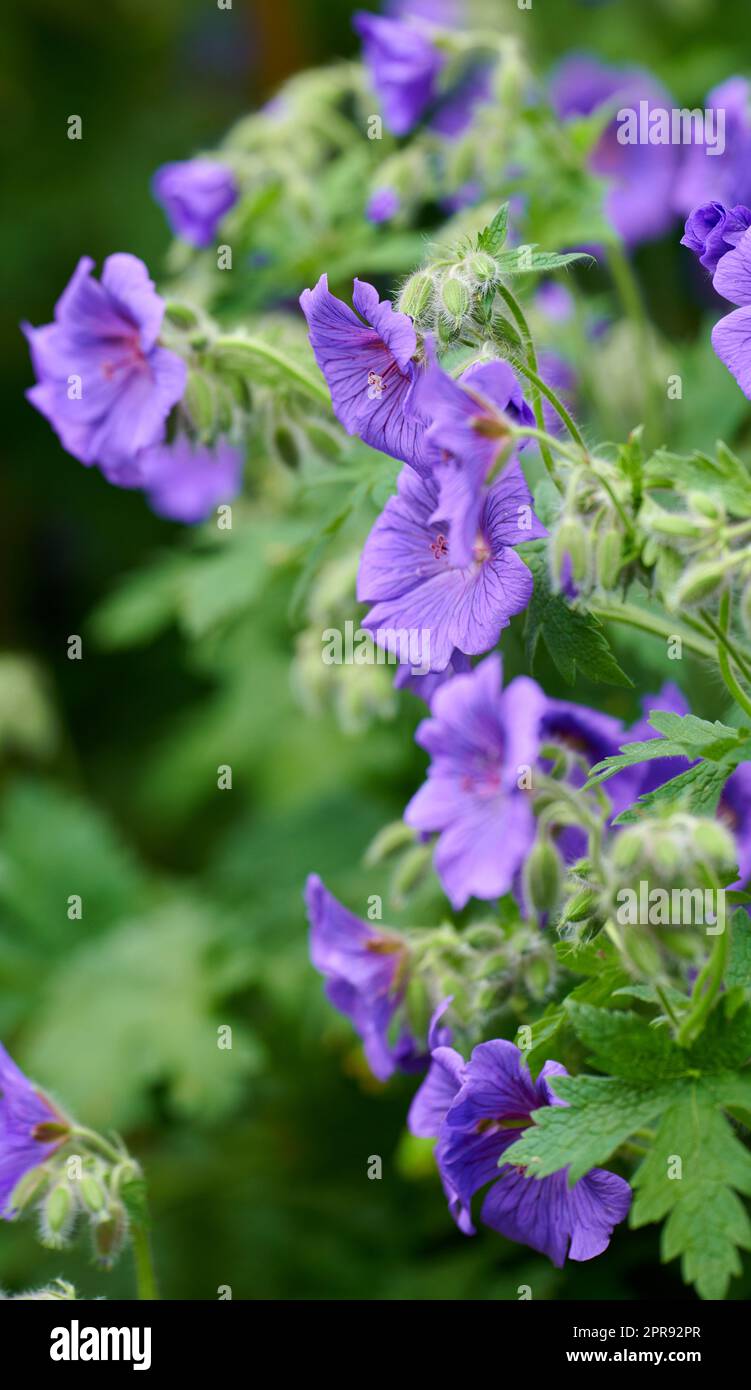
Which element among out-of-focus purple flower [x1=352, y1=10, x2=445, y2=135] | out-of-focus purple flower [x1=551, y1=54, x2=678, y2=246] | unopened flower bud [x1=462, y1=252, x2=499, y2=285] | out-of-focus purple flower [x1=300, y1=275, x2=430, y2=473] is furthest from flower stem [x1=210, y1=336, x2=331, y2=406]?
out-of-focus purple flower [x1=551, y1=54, x2=678, y2=246]

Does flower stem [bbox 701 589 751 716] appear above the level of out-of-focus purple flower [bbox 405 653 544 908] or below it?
above

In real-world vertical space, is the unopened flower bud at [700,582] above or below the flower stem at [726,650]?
above

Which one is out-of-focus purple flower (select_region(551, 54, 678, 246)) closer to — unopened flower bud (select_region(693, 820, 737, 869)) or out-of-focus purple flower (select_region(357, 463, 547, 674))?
out-of-focus purple flower (select_region(357, 463, 547, 674))

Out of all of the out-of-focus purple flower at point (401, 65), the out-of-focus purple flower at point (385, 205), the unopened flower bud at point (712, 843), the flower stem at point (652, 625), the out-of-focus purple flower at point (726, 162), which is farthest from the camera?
the out-of-focus purple flower at point (401, 65)

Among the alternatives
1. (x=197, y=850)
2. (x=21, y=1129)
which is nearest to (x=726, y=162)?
(x=21, y=1129)

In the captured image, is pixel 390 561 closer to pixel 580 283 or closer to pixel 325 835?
pixel 325 835

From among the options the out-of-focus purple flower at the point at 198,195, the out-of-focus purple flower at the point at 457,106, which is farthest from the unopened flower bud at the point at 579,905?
the out-of-focus purple flower at the point at 457,106

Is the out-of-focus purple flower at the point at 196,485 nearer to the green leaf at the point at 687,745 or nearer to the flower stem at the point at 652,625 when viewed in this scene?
the flower stem at the point at 652,625

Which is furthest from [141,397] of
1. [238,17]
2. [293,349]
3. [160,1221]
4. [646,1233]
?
[238,17]
